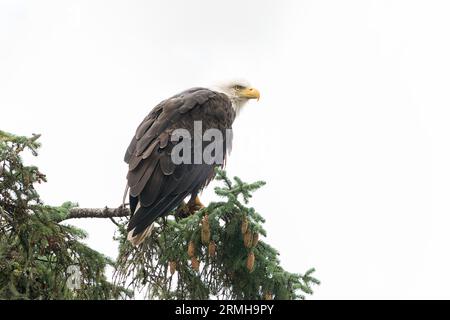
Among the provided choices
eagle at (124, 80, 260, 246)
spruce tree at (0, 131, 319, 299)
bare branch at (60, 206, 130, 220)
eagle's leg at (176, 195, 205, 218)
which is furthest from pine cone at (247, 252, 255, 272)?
eagle's leg at (176, 195, 205, 218)

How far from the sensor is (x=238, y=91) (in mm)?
9219

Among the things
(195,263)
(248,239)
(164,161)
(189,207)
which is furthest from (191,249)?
(189,207)

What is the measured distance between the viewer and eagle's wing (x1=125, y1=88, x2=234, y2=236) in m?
6.49

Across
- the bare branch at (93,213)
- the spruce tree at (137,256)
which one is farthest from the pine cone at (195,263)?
the bare branch at (93,213)

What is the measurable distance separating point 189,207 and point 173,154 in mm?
613

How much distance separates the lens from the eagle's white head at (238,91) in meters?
9.16

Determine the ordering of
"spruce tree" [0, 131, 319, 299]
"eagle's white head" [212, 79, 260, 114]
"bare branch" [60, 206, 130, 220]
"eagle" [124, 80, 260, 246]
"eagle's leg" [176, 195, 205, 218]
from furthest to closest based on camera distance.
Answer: "eagle's white head" [212, 79, 260, 114] < "eagle's leg" [176, 195, 205, 218] < "eagle" [124, 80, 260, 246] < "bare branch" [60, 206, 130, 220] < "spruce tree" [0, 131, 319, 299]

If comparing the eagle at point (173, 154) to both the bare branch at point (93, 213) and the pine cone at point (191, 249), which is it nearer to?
the bare branch at point (93, 213)

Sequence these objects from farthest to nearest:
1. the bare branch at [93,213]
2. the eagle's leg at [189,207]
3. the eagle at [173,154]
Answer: the eagle's leg at [189,207] → the eagle at [173,154] → the bare branch at [93,213]

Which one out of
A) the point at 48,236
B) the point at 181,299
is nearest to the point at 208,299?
the point at 181,299

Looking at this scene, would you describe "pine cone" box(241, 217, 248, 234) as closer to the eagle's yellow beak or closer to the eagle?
the eagle
